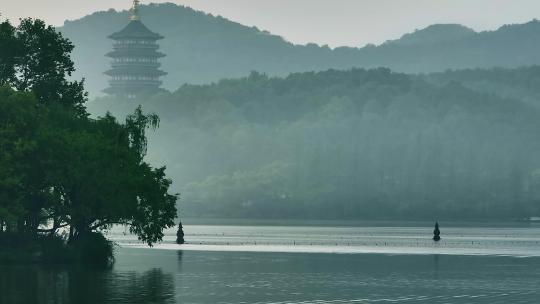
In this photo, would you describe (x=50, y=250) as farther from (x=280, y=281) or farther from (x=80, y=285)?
(x=280, y=281)

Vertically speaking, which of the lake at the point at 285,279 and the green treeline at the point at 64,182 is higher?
the green treeline at the point at 64,182

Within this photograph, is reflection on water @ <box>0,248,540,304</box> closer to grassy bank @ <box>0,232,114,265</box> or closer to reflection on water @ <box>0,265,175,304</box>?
reflection on water @ <box>0,265,175,304</box>

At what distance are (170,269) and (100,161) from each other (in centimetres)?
835

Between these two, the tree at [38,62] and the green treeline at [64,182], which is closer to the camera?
the green treeline at [64,182]

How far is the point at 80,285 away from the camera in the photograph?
6675cm

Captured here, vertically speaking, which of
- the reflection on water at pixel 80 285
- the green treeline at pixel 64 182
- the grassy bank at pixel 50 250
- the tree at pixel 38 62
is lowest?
the reflection on water at pixel 80 285

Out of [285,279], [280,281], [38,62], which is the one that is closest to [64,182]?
[38,62]

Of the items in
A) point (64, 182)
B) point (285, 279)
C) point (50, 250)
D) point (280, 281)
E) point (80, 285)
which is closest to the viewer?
point (80, 285)

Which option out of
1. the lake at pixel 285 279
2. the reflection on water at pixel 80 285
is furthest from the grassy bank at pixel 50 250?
the reflection on water at pixel 80 285

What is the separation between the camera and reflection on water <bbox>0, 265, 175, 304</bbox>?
59.2 m

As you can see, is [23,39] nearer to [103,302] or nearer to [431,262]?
[431,262]

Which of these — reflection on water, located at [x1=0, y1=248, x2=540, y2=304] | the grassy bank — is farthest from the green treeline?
reflection on water, located at [x1=0, y1=248, x2=540, y2=304]

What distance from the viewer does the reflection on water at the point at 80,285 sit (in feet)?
194

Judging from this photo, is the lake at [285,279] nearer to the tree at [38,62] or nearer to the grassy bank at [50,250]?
the grassy bank at [50,250]
